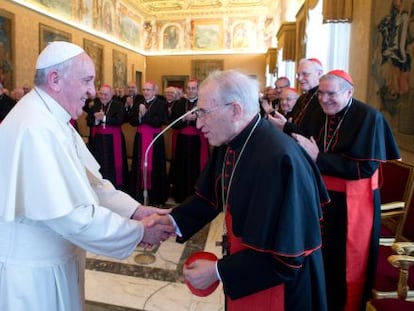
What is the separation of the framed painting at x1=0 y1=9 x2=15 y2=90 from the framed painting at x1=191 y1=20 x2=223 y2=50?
1124 cm

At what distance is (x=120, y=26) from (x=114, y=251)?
52.3 ft

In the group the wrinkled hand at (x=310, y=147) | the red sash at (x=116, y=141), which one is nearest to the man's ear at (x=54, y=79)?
the wrinkled hand at (x=310, y=147)

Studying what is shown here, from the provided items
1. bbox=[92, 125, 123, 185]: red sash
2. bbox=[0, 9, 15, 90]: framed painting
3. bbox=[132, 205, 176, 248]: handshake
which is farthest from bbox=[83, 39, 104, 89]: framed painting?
bbox=[132, 205, 176, 248]: handshake

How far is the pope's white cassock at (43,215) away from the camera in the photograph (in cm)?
160

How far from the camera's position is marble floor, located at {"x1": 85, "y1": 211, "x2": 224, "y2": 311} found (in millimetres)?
3109

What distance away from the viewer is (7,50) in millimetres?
9156

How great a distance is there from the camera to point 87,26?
13.2 m

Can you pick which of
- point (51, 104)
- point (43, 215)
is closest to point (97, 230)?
point (43, 215)

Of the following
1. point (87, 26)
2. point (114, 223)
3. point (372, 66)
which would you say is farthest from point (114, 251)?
point (87, 26)

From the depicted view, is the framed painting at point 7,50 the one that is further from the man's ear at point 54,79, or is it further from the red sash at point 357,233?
the red sash at point 357,233

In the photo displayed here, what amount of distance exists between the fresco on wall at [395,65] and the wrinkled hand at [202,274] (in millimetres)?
2437

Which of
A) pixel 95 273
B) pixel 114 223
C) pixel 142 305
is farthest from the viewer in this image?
pixel 95 273

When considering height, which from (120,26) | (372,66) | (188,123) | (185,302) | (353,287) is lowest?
(185,302)

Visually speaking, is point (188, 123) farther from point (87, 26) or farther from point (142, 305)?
point (87, 26)
